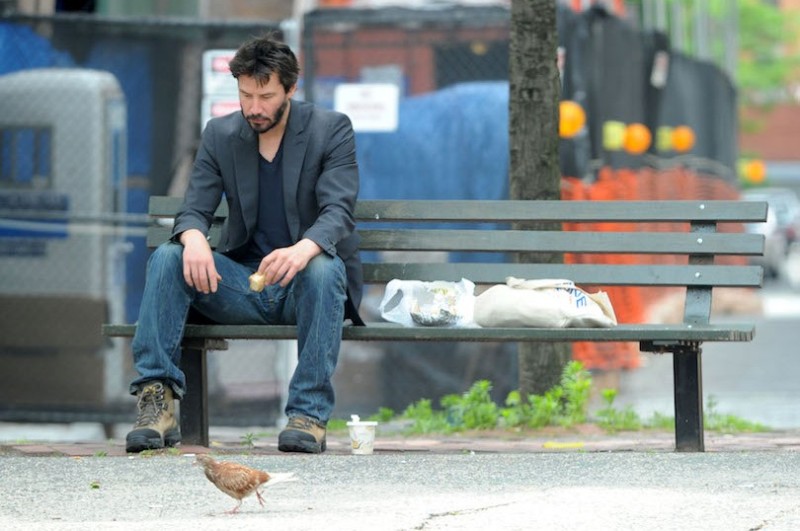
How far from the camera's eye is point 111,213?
1044 cm

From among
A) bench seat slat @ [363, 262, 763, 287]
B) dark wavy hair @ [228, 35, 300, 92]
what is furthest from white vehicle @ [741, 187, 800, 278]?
dark wavy hair @ [228, 35, 300, 92]

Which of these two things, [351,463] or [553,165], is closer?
[351,463]

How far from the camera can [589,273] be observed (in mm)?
6637

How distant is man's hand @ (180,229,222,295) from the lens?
236 inches

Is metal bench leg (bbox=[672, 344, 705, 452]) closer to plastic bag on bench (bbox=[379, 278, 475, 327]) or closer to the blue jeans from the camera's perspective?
plastic bag on bench (bbox=[379, 278, 475, 327])

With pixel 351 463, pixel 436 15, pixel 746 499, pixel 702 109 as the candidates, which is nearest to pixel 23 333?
pixel 436 15

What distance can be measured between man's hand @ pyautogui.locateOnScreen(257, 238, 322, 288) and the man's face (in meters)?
0.49

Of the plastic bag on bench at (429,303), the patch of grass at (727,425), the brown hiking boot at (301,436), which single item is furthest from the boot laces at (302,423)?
the patch of grass at (727,425)

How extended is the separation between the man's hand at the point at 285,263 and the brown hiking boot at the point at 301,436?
1.61 feet

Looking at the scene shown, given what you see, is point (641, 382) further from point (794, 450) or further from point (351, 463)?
point (351, 463)

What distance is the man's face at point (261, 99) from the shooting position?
20.1ft

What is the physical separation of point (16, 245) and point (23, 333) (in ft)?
1.83

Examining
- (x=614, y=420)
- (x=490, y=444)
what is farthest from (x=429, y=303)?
(x=614, y=420)

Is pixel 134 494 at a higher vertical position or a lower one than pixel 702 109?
lower
